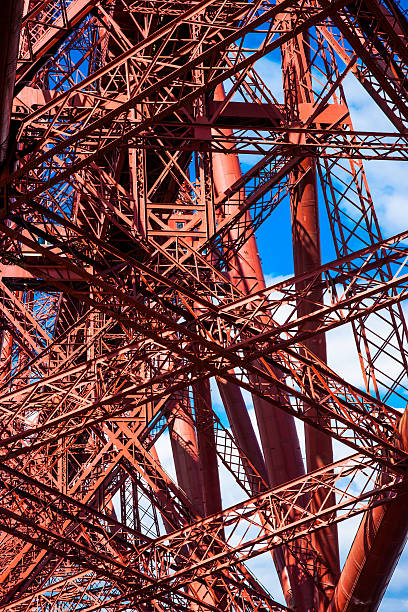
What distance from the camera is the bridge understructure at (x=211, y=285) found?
15.8 meters

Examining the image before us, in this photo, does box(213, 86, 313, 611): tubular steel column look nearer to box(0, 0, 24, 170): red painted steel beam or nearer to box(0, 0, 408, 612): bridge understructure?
box(0, 0, 408, 612): bridge understructure

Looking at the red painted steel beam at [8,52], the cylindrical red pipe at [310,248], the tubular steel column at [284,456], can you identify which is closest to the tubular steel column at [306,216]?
the cylindrical red pipe at [310,248]

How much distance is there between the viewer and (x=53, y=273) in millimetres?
26422

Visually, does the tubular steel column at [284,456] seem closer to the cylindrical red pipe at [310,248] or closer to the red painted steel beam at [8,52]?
the cylindrical red pipe at [310,248]

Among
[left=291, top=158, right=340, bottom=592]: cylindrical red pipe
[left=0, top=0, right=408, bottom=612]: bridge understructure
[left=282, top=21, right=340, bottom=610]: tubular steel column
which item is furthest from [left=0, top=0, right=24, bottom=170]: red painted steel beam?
[left=291, top=158, right=340, bottom=592]: cylindrical red pipe

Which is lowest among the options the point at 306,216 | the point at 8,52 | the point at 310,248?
the point at 8,52

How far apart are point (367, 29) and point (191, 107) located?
615cm

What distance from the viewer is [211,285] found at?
20375mm

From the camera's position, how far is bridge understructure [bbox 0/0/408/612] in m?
15.8

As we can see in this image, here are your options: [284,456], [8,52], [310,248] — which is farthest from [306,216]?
[8,52]

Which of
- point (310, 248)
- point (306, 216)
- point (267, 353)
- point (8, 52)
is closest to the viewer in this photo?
point (8, 52)

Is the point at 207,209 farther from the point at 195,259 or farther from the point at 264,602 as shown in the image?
the point at 264,602

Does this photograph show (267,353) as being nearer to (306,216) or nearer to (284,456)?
(306,216)

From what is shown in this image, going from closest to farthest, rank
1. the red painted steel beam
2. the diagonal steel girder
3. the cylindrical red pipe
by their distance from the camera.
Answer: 1. the red painted steel beam
2. the diagonal steel girder
3. the cylindrical red pipe
